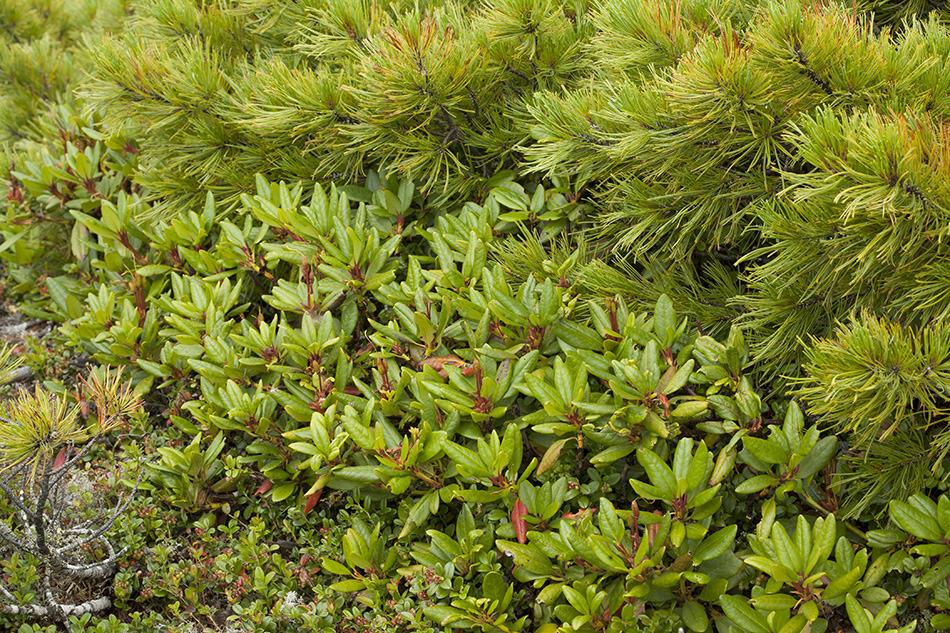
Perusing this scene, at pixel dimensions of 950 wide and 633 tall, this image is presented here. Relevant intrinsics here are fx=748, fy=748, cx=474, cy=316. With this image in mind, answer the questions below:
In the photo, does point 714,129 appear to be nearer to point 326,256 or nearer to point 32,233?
point 326,256

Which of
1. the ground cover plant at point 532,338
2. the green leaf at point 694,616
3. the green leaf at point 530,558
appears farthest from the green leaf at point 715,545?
the green leaf at point 530,558

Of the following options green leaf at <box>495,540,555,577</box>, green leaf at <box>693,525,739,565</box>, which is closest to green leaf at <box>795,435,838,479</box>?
green leaf at <box>693,525,739,565</box>

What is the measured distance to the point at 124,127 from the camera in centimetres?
338

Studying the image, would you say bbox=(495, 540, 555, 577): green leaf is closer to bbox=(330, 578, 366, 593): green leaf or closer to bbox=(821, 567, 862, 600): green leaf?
bbox=(330, 578, 366, 593): green leaf

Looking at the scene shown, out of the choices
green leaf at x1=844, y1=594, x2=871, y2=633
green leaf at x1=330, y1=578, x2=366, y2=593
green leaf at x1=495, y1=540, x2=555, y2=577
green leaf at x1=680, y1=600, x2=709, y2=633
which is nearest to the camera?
green leaf at x1=844, y1=594, x2=871, y2=633

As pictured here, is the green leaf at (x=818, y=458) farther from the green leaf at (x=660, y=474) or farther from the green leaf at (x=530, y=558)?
the green leaf at (x=530, y=558)

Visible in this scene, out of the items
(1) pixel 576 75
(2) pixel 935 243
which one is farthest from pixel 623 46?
(2) pixel 935 243

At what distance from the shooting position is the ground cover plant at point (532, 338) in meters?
1.72

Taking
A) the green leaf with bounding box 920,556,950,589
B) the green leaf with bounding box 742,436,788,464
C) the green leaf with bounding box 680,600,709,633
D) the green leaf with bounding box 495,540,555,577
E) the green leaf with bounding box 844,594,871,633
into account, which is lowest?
the green leaf with bounding box 680,600,709,633

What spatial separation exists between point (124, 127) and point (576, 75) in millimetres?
2081

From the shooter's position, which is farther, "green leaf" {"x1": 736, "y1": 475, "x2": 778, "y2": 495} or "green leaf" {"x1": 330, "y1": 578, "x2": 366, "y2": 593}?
"green leaf" {"x1": 330, "y1": 578, "x2": 366, "y2": 593}

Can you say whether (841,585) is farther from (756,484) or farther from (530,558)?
(530,558)

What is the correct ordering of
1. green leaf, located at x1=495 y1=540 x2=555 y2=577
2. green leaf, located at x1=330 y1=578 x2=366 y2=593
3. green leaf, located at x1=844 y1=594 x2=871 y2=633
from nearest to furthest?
green leaf, located at x1=844 y1=594 x2=871 y2=633
green leaf, located at x1=495 y1=540 x2=555 y2=577
green leaf, located at x1=330 y1=578 x2=366 y2=593

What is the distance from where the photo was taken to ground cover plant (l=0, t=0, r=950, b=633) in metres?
1.72
